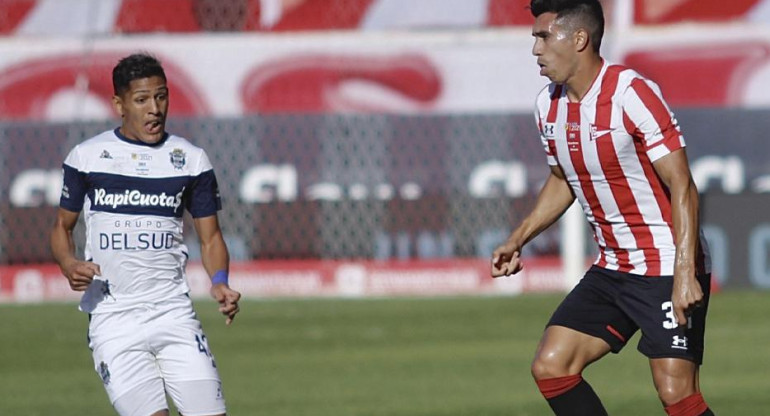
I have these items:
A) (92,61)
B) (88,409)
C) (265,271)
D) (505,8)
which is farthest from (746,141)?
(88,409)

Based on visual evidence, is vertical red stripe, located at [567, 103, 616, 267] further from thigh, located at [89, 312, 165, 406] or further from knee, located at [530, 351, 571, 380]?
thigh, located at [89, 312, 165, 406]

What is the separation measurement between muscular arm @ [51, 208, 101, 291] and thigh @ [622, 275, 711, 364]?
223 centimetres

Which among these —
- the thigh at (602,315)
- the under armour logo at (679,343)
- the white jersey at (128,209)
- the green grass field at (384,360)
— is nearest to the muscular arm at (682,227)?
the under armour logo at (679,343)

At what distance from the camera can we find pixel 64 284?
732 inches

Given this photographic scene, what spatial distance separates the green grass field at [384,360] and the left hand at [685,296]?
143 inches

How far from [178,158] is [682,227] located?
211 centimetres

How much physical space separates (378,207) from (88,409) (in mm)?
8991

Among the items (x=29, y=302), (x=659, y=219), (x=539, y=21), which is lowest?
(x=29, y=302)

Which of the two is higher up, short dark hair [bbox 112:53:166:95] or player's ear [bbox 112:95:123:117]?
short dark hair [bbox 112:53:166:95]

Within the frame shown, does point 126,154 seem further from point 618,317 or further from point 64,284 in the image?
point 64,284

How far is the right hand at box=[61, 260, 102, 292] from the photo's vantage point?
20.5ft

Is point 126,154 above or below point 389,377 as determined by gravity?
above

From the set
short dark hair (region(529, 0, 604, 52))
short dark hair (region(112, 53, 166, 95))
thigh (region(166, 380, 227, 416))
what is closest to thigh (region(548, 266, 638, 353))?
short dark hair (region(529, 0, 604, 52))

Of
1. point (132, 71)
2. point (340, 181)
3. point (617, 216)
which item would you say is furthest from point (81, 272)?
point (340, 181)
